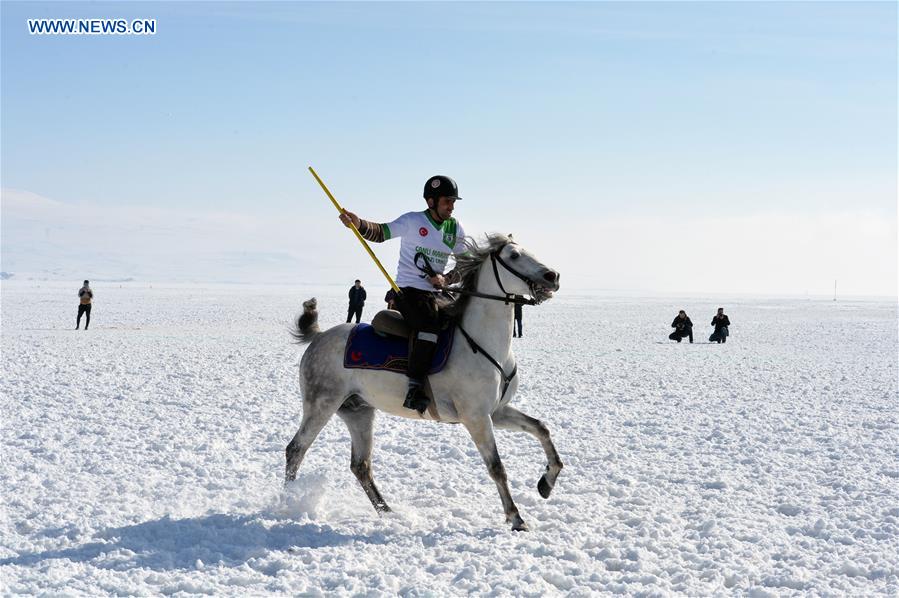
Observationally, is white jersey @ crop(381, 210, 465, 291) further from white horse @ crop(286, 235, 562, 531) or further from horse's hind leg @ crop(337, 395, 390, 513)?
horse's hind leg @ crop(337, 395, 390, 513)

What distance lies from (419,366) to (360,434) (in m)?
1.14

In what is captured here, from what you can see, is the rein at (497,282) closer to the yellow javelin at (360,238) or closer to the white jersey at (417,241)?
the white jersey at (417,241)

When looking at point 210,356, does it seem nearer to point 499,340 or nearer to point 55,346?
point 55,346

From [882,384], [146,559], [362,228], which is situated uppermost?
[362,228]

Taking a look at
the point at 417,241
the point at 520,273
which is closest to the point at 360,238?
the point at 417,241

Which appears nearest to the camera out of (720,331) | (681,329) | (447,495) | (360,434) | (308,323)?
(360,434)

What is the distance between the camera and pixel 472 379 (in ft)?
21.7

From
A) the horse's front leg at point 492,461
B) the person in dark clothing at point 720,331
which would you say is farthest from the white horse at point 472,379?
the person in dark clothing at point 720,331

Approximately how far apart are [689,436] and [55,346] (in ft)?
55.8

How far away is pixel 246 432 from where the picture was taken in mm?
10250

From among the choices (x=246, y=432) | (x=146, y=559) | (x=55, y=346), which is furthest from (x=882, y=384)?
(x=55, y=346)

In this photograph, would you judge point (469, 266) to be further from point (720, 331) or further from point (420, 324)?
point (720, 331)

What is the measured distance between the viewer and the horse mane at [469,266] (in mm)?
6836

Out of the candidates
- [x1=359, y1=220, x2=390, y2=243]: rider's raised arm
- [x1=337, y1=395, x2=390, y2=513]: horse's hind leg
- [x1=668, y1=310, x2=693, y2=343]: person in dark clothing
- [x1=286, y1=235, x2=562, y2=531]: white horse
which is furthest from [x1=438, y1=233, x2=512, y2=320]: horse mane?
[x1=668, y1=310, x2=693, y2=343]: person in dark clothing
